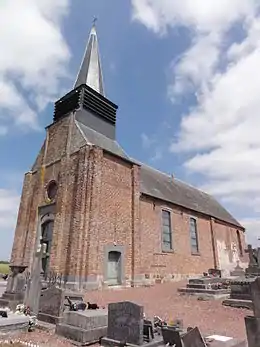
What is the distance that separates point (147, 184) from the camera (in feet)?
67.4

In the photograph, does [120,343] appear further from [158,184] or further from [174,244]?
[158,184]

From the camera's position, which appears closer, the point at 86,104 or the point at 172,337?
the point at 172,337

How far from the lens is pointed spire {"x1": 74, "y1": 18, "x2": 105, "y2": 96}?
21047 millimetres

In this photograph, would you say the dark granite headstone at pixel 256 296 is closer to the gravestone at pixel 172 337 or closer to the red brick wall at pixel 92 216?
the gravestone at pixel 172 337

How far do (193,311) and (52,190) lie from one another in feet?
38.0

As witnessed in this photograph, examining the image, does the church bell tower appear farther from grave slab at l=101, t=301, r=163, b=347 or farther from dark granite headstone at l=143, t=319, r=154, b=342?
dark granite headstone at l=143, t=319, r=154, b=342

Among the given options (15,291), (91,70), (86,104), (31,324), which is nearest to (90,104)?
(86,104)

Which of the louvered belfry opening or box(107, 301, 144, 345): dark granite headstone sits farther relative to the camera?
the louvered belfry opening

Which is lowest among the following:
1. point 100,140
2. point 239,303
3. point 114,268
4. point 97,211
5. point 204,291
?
point 239,303

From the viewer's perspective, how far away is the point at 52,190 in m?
17.6

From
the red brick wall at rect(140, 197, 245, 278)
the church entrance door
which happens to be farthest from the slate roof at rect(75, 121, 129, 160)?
the church entrance door

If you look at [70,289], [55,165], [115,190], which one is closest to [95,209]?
[115,190]

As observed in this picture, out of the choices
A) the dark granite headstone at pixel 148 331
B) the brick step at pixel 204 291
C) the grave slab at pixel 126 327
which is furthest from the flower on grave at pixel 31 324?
the brick step at pixel 204 291

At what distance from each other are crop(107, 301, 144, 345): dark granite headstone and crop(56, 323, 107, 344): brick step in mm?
376
